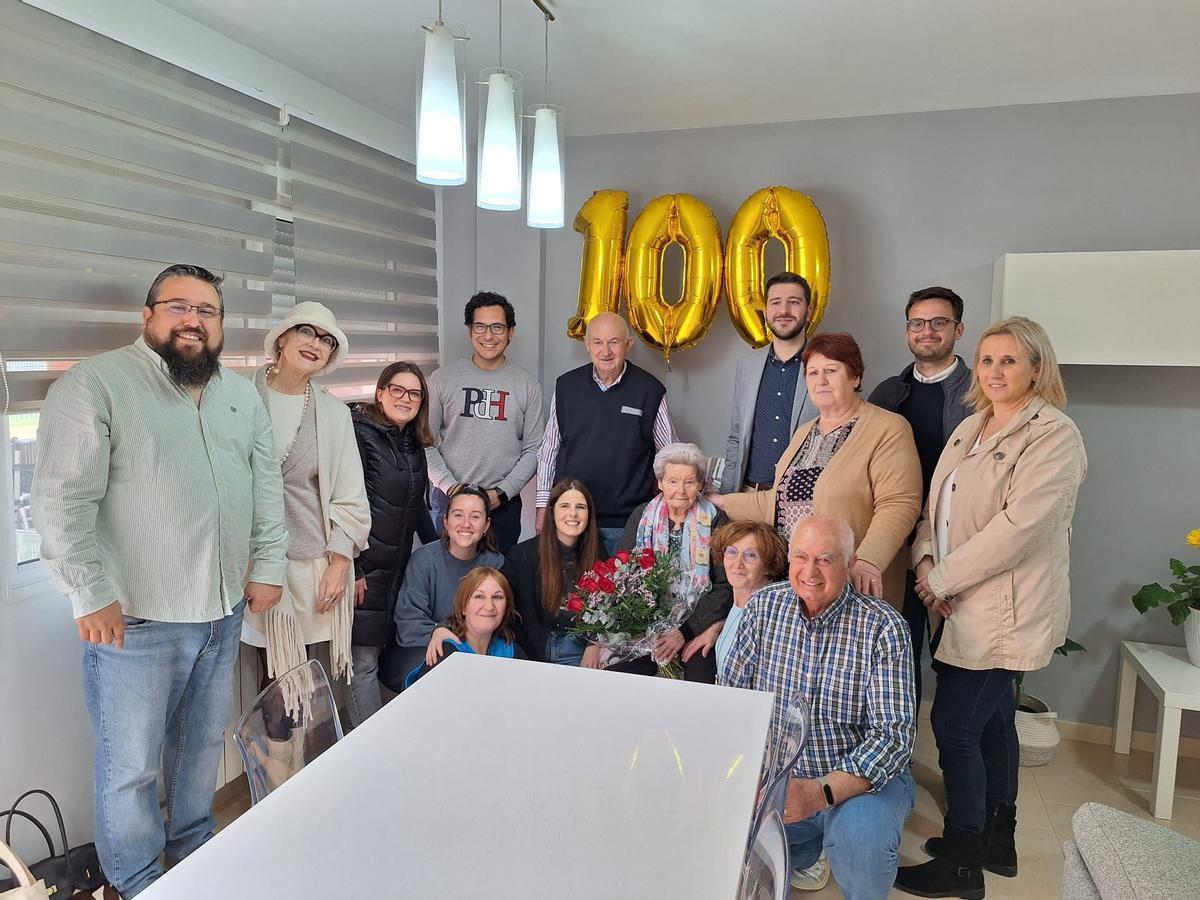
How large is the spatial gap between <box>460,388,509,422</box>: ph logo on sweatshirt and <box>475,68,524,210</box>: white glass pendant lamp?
4.80 ft

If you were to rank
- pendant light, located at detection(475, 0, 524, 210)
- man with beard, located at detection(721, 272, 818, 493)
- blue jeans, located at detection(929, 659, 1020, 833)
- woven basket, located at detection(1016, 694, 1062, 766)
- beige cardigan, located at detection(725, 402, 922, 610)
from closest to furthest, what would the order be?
1. pendant light, located at detection(475, 0, 524, 210)
2. blue jeans, located at detection(929, 659, 1020, 833)
3. beige cardigan, located at detection(725, 402, 922, 610)
4. man with beard, located at detection(721, 272, 818, 493)
5. woven basket, located at detection(1016, 694, 1062, 766)

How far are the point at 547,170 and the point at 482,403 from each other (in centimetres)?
141

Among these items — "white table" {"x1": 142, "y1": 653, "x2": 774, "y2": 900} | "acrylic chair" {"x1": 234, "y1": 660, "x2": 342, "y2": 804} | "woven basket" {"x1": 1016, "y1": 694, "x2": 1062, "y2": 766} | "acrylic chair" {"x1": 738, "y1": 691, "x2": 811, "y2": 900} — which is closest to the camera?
"white table" {"x1": 142, "y1": 653, "x2": 774, "y2": 900}

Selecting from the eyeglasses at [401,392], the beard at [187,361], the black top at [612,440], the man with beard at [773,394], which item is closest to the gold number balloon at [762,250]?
the man with beard at [773,394]

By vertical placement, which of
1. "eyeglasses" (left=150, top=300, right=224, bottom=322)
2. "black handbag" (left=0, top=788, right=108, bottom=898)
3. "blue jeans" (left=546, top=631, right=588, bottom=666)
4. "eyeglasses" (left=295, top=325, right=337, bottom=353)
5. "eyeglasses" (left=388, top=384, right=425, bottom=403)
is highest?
"eyeglasses" (left=150, top=300, right=224, bottom=322)

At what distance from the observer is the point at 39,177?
2066 mm

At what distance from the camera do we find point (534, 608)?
2.79 metres

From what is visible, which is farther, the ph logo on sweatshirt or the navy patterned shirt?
the ph logo on sweatshirt

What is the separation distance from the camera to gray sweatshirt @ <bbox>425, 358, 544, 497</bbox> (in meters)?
3.27

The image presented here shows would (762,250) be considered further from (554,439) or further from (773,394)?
(554,439)

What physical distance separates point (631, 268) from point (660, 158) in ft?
2.22

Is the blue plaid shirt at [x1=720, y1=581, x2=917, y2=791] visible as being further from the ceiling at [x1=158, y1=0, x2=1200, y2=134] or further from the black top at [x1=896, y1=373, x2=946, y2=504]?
the ceiling at [x1=158, y1=0, x2=1200, y2=134]

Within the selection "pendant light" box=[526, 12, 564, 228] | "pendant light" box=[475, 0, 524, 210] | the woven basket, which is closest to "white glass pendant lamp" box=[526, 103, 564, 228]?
"pendant light" box=[526, 12, 564, 228]

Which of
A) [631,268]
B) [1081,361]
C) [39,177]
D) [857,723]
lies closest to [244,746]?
[857,723]
